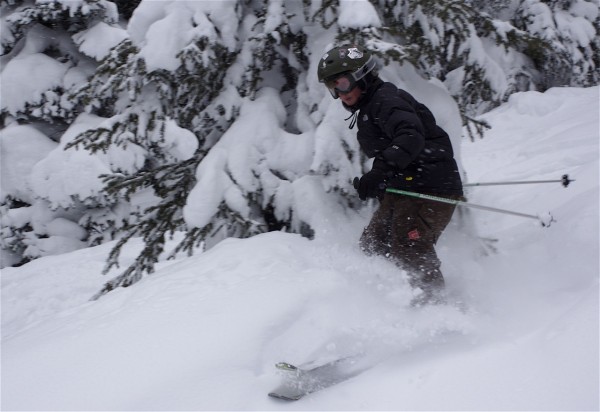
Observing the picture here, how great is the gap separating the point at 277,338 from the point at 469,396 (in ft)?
4.40

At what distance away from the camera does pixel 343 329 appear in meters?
3.53

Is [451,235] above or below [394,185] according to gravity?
below

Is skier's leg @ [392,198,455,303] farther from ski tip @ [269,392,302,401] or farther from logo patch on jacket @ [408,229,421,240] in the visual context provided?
ski tip @ [269,392,302,401]

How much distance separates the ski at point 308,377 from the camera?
288cm

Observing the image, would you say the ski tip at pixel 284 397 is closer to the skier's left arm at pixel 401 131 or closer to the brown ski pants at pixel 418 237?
the brown ski pants at pixel 418 237

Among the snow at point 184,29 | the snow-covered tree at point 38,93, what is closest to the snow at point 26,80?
the snow-covered tree at point 38,93

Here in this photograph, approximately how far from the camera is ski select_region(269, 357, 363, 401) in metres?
2.88

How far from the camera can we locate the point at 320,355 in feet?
10.9

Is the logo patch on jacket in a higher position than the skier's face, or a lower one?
lower

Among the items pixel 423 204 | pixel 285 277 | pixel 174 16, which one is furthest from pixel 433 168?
pixel 174 16

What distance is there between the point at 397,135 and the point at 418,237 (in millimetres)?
963

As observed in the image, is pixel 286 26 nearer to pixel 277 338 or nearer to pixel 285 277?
pixel 285 277

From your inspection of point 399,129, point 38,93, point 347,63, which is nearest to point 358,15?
point 347,63

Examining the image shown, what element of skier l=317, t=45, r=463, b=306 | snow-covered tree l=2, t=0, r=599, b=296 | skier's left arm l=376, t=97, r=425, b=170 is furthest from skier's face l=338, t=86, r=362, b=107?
snow-covered tree l=2, t=0, r=599, b=296
